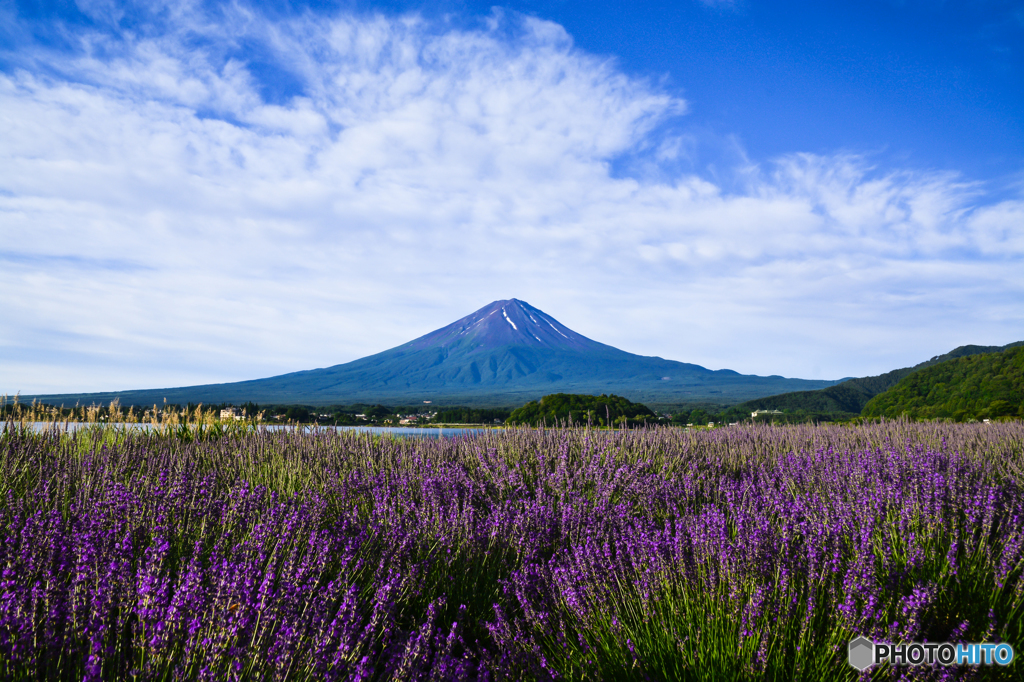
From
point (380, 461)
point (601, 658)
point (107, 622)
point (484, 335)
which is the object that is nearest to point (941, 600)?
point (601, 658)

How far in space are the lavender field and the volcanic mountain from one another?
314 ft

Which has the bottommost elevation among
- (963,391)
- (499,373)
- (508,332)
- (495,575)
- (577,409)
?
(495,575)

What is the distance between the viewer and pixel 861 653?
5.36 ft

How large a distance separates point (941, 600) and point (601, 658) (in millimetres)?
1349

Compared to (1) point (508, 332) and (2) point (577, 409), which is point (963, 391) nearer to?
(2) point (577, 409)

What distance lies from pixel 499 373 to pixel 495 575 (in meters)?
130

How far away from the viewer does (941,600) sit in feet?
6.95

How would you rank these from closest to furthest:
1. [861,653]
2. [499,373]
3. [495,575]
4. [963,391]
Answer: [861,653]
[495,575]
[963,391]
[499,373]

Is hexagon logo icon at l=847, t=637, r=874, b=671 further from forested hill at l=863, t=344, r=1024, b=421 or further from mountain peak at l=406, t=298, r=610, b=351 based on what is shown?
mountain peak at l=406, t=298, r=610, b=351
